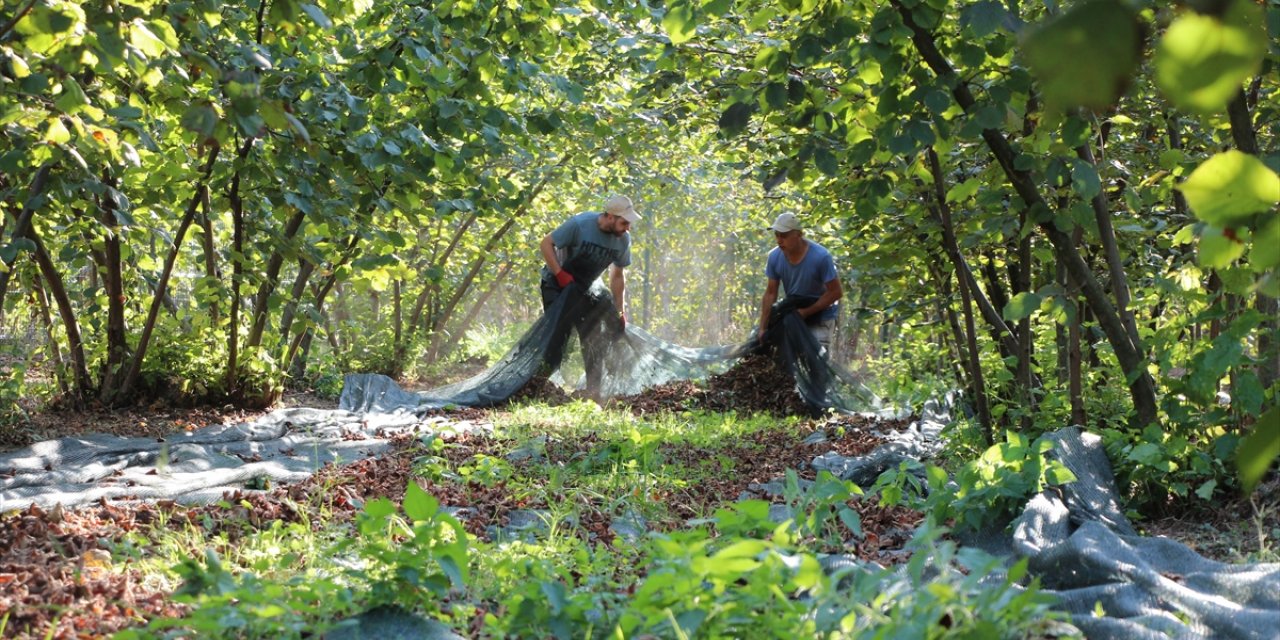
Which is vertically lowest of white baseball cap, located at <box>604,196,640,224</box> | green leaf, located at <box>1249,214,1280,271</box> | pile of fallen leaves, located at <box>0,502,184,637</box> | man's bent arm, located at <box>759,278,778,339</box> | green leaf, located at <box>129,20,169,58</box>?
pile of fallen leaves, located at <box>0,502,184,637</box>

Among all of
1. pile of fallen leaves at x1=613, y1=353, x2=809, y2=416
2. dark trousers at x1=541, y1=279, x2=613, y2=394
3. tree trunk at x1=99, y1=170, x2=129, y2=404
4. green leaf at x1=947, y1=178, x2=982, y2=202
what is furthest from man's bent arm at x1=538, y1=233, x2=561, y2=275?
green leaf at x1=947, y1=178, x2=982, y2=202

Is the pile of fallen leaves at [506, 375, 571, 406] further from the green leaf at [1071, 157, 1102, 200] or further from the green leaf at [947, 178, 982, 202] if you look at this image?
the green leaf at [1071, 157, 1102, 200]

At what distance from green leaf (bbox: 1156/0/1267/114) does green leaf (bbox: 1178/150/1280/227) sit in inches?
15.4

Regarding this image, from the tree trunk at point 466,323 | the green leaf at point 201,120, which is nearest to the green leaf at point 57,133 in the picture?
the green leaf at point 201,120

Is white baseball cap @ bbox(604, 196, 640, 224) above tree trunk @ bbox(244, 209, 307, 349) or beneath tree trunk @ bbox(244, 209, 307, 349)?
above

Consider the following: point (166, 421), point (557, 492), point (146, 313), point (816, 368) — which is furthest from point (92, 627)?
point (816, 368)

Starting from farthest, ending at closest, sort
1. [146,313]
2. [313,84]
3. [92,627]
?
[146,313]
[313,84]
[92,627]

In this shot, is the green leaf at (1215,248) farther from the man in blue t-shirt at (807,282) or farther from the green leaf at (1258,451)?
the man in blue t-shirt at (807,282)

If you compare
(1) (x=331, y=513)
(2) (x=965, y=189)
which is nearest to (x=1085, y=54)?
(1) (x=331, y=513)

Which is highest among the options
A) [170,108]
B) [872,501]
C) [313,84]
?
[313,84]

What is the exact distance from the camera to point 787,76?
136 inches

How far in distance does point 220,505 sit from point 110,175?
10.7 feet

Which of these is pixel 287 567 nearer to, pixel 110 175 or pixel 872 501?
pixel 872 501

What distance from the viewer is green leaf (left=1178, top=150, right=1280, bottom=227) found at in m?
0.92
